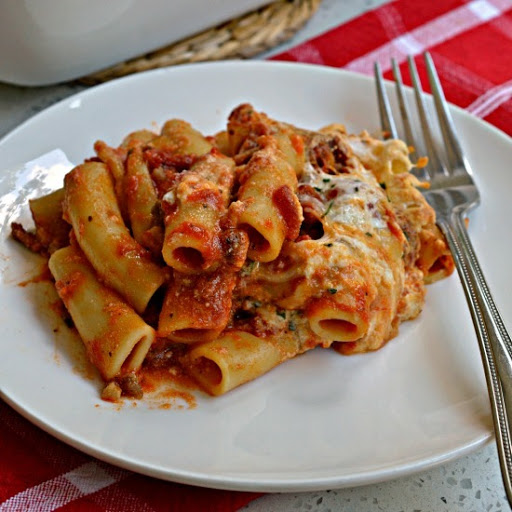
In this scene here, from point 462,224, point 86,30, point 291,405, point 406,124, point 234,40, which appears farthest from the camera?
point 234,40

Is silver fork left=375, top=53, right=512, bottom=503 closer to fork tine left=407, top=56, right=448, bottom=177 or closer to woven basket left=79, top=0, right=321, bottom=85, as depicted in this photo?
fork tine left=407, top=56, right=448, bottom=177

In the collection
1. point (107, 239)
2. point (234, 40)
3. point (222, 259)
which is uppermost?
point (107, 239)

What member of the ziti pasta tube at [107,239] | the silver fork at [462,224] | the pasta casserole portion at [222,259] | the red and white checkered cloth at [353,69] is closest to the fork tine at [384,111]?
the silver fork at [462,224]

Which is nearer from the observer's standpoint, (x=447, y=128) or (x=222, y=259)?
(x=222, y=259)

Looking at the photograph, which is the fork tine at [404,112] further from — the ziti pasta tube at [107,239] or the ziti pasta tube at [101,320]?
the ziti pasta tube at [101,320]

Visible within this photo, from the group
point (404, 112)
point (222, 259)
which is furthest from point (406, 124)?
point (222, 259)

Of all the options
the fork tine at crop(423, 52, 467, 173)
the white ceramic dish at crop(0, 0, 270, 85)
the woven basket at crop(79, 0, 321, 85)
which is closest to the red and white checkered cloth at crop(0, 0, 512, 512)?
the woven basket at crop(79, 0, 321, 85)

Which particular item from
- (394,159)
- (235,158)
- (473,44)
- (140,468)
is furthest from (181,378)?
(473,44)

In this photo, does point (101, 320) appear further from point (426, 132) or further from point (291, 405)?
point (426, 132)
